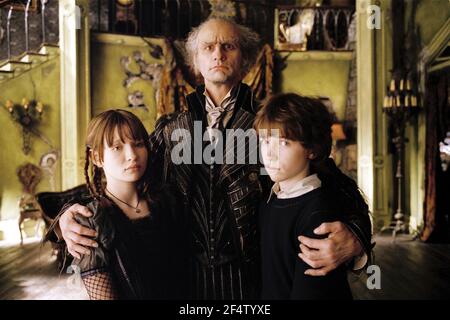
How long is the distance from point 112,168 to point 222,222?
0.35 meters

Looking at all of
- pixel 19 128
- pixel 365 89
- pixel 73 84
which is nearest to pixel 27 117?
pixel 19 128

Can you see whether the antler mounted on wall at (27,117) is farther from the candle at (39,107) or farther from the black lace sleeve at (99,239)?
the black lace sleeve at (99,239)

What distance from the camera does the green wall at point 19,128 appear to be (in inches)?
88.4

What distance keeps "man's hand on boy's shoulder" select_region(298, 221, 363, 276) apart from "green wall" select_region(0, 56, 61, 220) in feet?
4.50

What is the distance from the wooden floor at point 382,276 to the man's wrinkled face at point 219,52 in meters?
0.70

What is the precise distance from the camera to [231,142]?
125cm

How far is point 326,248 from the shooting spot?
1149mm

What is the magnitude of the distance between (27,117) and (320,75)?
1619mm

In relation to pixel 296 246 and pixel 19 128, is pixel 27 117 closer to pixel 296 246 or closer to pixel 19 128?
pixel 19 128

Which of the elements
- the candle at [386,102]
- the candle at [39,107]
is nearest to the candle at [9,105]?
the candle at [39,107]

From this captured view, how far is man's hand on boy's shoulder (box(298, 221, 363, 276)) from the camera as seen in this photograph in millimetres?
1147

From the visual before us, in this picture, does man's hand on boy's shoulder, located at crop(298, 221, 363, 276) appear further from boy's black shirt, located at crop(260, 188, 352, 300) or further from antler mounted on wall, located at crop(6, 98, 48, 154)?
antler mounted on wall, located at crop(6, 98, 48, 154)
